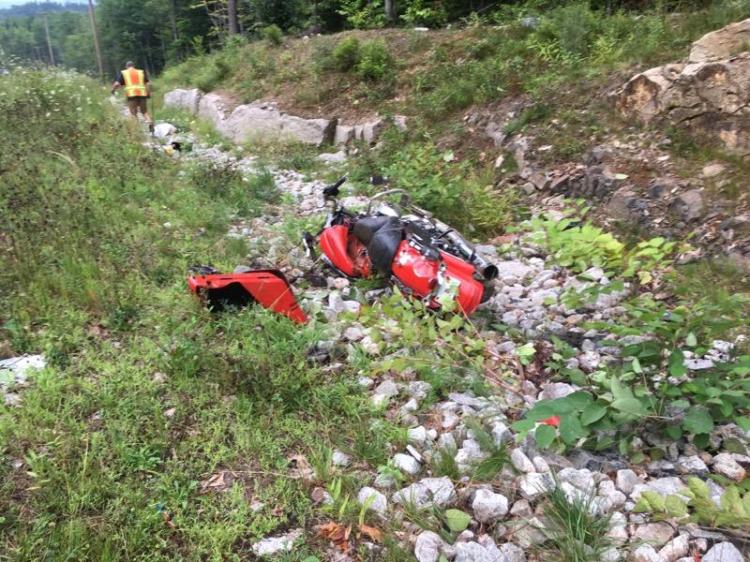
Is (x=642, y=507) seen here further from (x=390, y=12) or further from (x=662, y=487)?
(x=390, y=12)

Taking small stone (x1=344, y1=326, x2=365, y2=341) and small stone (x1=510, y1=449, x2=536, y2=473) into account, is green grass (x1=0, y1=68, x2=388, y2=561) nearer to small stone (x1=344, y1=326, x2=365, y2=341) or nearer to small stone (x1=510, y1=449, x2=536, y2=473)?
small stone (x1=344, y1=326, x2=365, y2=341)

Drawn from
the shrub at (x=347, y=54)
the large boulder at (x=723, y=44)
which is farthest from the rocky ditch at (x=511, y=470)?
the shrub at (x=347, y=54)

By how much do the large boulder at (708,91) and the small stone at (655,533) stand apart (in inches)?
186

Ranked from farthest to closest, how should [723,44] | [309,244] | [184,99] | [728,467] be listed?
1. [184,99]
2. [723,44]
3. [309,244]
4. [728,467]

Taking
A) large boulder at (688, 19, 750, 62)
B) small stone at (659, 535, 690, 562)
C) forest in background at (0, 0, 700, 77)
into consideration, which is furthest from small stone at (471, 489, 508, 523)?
forest in background at (0, 0, 700, 77)

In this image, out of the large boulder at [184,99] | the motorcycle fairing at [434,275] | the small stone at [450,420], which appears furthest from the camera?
the large boulder at [184,99]

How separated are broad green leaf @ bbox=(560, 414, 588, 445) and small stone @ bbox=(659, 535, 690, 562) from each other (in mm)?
552

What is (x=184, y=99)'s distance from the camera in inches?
645

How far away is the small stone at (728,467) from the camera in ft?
8.22

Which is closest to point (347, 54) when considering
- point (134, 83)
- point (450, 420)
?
point (134, 83)

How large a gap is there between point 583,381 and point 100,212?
5475 millimetres

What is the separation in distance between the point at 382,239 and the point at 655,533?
115 inches

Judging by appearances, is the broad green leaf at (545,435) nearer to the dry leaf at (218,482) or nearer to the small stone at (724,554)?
the small stone at (724,554)

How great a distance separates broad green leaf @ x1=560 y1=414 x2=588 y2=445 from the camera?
2.43m
